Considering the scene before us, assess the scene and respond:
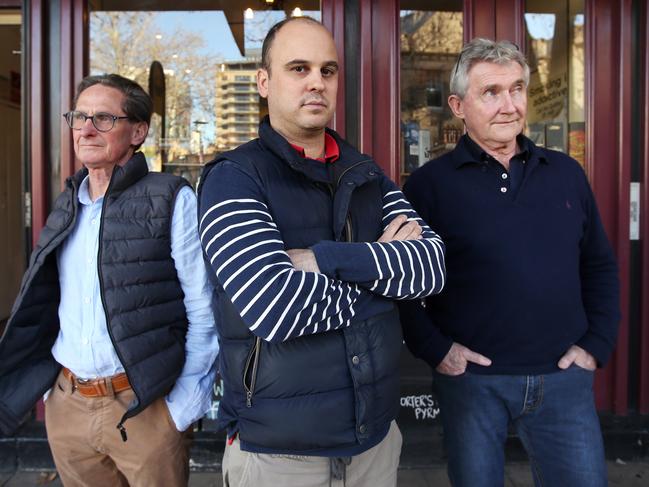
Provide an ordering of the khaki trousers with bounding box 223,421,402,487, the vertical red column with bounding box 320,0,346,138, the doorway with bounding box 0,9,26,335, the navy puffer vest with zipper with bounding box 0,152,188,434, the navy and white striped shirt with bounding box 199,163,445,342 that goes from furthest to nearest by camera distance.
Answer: the doorway with bounding box 0,9,26,335 < the vertical red column with bounding box 320,0,346,138 < the navy puffer vest with zipper with bounding box 0,152,188,434 < the khaki trousers with bounding box 223,421,402,487 < the navy and white striped shirt with bounding box 199,163,445,342

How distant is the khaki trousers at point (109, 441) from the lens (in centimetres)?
202

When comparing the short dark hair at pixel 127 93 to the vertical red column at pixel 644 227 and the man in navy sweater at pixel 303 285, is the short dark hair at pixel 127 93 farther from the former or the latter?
the vertical red column at pixel 644 227

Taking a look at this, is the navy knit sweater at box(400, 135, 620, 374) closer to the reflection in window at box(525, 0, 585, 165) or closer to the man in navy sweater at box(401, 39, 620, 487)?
the man in navy sweater at box(401, 39, 620, 487)

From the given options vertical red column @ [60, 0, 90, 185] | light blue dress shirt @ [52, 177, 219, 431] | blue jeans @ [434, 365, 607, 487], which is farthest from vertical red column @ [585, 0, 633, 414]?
vertical red column @ [60, 0, 90, 185]

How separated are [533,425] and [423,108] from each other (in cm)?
230

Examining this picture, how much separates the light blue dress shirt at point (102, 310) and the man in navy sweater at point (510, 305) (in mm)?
747

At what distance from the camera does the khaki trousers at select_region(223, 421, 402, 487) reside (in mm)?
1667

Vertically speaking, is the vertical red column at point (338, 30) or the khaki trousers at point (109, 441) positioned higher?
the vertical red column at point (338, 30)

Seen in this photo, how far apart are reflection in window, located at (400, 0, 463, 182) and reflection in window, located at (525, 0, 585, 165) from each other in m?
0.50

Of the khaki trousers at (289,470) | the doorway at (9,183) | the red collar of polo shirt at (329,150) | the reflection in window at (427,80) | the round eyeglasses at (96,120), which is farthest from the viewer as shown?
the doorway at (9,183)

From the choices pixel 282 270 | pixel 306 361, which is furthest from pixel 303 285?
pixel 306 361

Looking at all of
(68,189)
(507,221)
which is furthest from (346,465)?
(68,189)

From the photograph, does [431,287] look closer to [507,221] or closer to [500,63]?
[507,221]

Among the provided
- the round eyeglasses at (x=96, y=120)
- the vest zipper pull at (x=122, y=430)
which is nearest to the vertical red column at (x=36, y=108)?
the round eyeglasses at (x=96, y=120)
